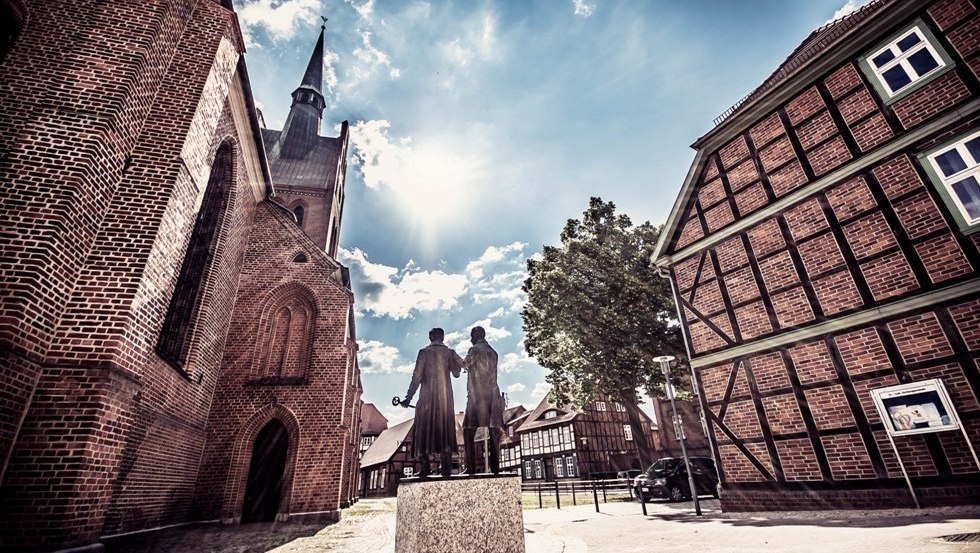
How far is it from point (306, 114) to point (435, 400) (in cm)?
3176

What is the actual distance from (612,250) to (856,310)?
10.5 m

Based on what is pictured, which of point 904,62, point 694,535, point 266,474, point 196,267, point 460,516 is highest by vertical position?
point 904,62

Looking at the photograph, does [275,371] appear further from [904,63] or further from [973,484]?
[904,63]

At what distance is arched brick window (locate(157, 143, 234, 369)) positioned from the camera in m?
8.70

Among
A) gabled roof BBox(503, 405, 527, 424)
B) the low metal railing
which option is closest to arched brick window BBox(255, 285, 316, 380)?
the low metal railing

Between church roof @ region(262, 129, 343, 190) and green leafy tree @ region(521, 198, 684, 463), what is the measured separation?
1492cm

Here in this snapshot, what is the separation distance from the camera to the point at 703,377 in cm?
1037

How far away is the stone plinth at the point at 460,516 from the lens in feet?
12.7

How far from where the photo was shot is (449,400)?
5.51 meters

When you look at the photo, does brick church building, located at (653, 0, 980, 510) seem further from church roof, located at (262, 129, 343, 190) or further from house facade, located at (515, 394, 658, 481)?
church roof, located at (262, 129, 343, 190)

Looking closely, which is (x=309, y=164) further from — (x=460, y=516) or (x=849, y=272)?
(x=849, y=272)

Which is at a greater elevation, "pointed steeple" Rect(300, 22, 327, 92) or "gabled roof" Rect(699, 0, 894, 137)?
"pointed steeple" Rect(300, 22, 327, 92)

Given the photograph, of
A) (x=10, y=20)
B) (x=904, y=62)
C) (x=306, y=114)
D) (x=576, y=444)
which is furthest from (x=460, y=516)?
(x=306, y=114)

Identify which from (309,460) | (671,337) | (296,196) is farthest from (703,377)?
(296,196)
